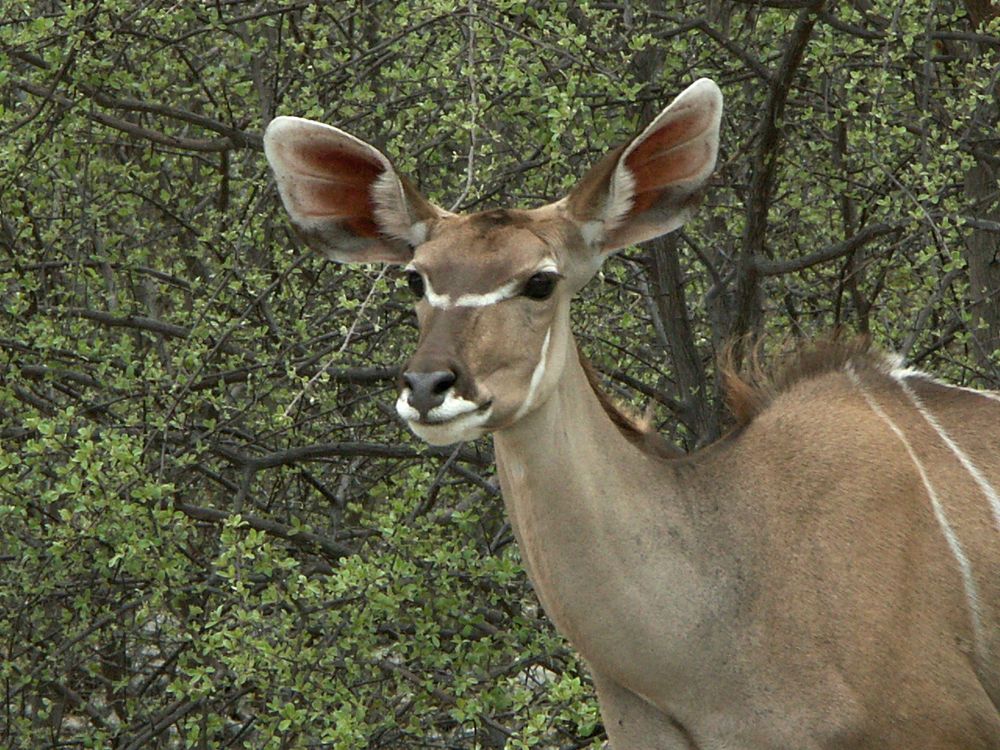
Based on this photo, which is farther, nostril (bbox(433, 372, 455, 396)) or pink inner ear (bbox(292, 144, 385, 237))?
pink inner ear (bbox(292, 144, 385, 237))

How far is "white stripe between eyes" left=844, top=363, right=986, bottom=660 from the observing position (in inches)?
130

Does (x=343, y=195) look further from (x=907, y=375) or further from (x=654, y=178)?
(x=907, y=375)

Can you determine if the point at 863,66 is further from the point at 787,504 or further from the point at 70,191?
the point at 70,191

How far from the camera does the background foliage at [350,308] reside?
4.11 metres

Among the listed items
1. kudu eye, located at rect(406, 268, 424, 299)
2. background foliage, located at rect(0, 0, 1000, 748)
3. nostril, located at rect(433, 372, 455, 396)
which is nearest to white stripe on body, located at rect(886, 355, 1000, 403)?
background foliage, located at rect(0, 0, 1000, 748)

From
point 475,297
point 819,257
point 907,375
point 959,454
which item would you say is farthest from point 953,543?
point 819,257

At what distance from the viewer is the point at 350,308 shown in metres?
3.90

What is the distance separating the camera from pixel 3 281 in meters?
4.67

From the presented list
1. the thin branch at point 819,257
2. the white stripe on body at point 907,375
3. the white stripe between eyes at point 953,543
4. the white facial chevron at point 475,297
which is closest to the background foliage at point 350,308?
the thin branch at point 819,257

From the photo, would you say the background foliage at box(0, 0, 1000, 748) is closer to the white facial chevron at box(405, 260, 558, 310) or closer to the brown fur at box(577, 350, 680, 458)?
the brown fur at box(577, 350, 680, 458)

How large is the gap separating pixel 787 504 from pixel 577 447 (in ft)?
1.44

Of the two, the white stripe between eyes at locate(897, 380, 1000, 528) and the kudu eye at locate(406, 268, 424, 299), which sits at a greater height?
the kudu eye at locate(406, 268, 424, 299)

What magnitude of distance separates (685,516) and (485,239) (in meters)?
0.63

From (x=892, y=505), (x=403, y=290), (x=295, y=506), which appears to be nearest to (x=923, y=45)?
(x=403, y=290)
